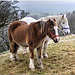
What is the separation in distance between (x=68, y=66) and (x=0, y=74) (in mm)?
2711

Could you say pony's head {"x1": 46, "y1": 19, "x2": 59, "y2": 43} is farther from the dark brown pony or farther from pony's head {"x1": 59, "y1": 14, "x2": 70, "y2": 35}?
pony's head {"x1": 59, "y1": 14, "x2": 70, "y2": 35}

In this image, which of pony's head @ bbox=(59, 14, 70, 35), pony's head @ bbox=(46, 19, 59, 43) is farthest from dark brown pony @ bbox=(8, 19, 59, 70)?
pony's head @ bbox=(59, 14, 70, 35)

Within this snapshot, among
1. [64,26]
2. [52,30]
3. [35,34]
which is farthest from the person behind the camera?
[64,26]

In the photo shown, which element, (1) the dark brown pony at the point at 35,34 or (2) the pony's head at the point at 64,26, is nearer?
(1) the dark brown pony at the point at 35,34

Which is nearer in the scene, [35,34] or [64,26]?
[35,34]

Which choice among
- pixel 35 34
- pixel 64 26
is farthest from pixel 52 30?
pixel 64 26

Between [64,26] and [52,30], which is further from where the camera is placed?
[64,26]

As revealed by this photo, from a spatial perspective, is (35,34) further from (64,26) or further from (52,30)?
(64,26)

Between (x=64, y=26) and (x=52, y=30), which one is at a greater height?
(x=52, y=30)

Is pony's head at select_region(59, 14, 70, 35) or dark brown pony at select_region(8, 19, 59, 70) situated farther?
pony's head at select_region(59, 14, 70, 35)

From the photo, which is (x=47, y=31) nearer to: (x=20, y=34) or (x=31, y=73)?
(x=20, y=34)

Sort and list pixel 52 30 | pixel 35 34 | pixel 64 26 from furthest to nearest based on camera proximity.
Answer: pixel 64 26 → pixel 35 34 → pixel 52 30

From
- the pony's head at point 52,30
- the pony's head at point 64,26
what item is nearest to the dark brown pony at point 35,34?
the pony's head at point 52,30

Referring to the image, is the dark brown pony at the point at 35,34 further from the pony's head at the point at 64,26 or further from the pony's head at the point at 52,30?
the pony's head at the point at 64,26
